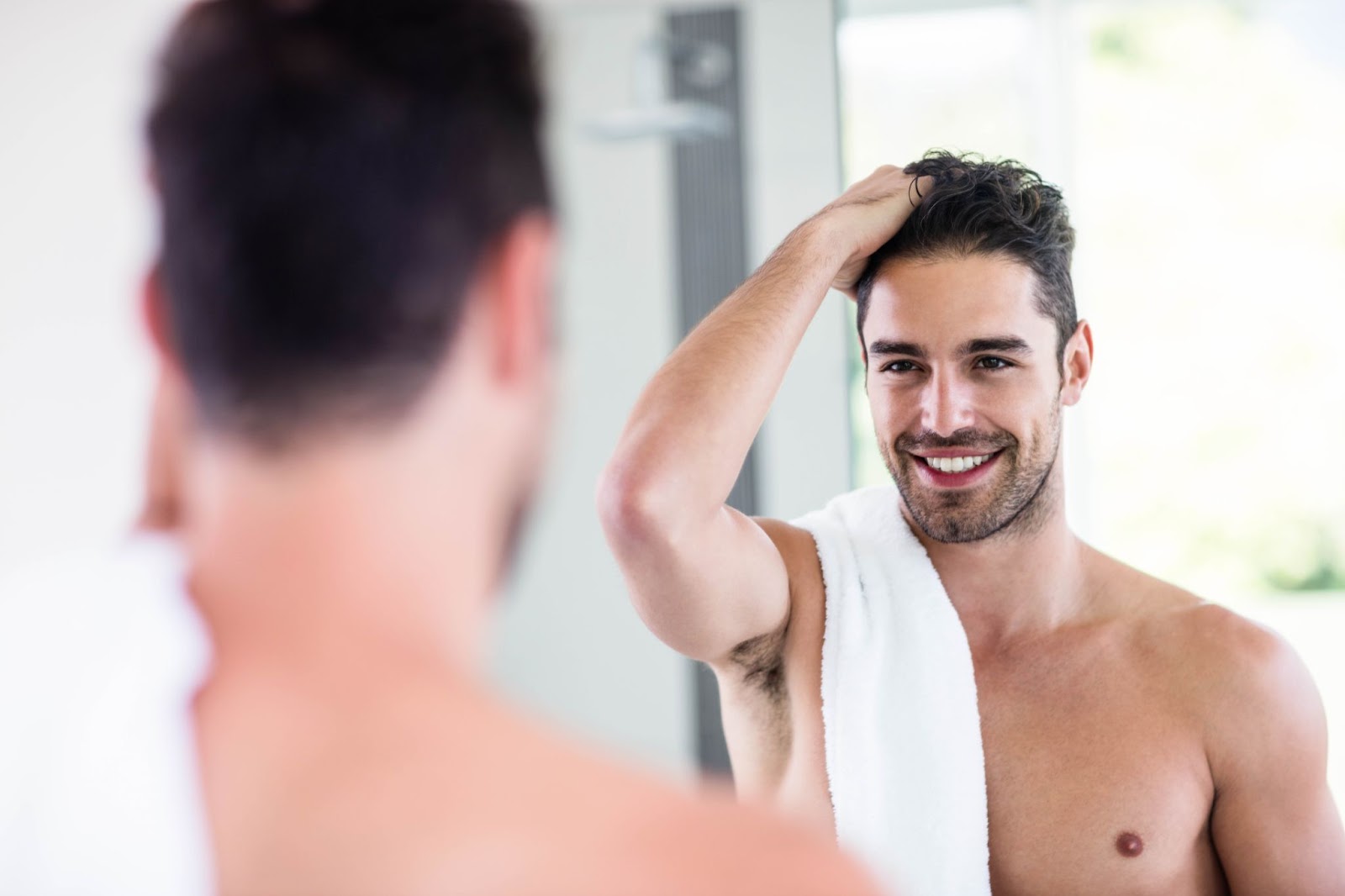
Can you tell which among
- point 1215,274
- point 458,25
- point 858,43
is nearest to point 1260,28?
point 1215,274

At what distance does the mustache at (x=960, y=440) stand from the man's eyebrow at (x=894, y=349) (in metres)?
0.08

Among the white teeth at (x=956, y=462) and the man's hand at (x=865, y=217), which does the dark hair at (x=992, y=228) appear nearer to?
the man's hand at (x=865, y=217)

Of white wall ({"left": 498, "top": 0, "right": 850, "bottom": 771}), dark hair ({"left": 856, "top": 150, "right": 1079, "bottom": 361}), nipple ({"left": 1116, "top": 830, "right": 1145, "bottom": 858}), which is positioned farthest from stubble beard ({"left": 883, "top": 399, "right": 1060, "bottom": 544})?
white wall ({"left": 498, "top": 0, "right": 850, "bottom": 771})

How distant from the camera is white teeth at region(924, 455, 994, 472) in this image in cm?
120

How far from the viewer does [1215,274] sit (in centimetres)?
228

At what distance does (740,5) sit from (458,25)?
4.93 feet

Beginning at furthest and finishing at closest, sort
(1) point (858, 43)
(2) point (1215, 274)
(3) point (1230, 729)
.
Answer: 1. (2) point (1215, 274)
2. (1) point (858, 43)
3. (3) point (1230, 729)

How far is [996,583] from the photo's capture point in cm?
127

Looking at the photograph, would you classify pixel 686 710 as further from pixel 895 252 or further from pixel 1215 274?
pixel 1215 274

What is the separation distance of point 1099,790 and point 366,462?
972 millimetres

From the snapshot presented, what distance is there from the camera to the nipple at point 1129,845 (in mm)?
1111

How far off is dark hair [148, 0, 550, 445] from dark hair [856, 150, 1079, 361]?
0.90 m

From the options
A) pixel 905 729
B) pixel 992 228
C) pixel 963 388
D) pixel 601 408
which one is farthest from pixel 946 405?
pixel 601 408

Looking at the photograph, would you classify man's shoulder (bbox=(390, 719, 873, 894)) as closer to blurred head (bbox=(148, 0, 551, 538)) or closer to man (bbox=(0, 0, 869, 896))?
man (bbox=(0, 0, 869, 896))
